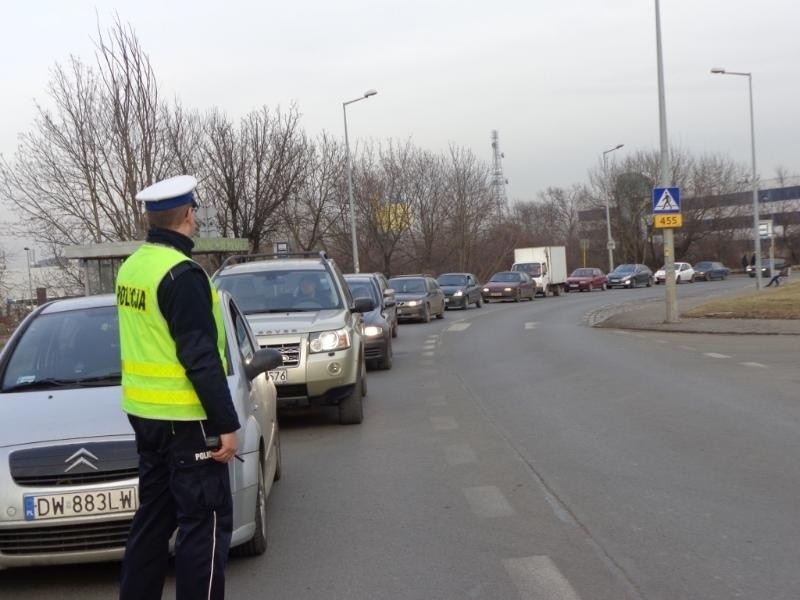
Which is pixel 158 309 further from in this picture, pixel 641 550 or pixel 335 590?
pixel 641 550

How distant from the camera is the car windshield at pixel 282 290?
406 inches

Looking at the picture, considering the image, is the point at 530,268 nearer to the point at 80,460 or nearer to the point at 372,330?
the point at 372,330

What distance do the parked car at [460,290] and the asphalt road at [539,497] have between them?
24.7 metres

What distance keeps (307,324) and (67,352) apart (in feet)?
12.7

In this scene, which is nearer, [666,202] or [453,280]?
[666,202]

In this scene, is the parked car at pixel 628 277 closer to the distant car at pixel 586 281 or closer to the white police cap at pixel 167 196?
the distant car at pixel 586 281

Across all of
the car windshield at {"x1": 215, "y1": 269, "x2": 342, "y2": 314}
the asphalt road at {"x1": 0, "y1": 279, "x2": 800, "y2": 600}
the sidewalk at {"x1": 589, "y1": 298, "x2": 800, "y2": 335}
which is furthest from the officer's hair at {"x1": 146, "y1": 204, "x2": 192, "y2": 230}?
the sidewalk at {"x1": 589, "y1": 298, "x2": 800, "y2": 335}

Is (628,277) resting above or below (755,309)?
below

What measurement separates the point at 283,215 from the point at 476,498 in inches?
1168

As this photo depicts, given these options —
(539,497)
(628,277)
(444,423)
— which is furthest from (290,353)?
(628,277)

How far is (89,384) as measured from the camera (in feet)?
17.9

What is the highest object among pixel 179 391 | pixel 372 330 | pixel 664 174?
pixel 664 174

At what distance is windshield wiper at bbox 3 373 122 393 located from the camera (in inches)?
215

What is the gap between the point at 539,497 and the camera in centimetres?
637
